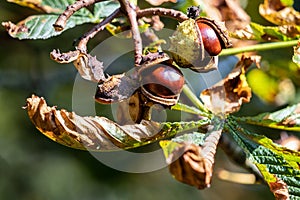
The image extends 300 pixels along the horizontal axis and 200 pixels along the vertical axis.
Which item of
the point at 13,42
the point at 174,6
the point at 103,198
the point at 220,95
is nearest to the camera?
the point at 220,95

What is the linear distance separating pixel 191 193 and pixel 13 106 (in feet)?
3.93

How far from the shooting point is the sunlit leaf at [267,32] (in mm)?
1621

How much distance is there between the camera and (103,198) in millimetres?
3172

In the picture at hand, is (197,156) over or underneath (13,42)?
over

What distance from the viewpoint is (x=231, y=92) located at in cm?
156

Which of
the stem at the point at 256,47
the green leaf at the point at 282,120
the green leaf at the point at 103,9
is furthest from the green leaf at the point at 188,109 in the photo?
the green leaf at the point at 103,9

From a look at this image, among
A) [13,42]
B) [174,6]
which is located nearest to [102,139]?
[174,6]

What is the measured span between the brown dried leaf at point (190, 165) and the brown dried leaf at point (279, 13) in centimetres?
88

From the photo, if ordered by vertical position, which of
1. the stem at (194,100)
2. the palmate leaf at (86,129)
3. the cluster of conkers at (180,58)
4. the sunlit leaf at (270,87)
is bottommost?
the sunlit leaf at (270,87)

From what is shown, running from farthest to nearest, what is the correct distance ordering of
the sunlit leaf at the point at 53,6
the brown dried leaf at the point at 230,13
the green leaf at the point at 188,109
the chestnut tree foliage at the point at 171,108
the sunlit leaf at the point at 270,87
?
the sunlit leaf at the point at 270,87, the brown dried leaf at the point at 230,13, the sunlit leaf at the point at 53,6, the green leaf at the point at 188,109, the chestnut tree foliage at the point at 171,108

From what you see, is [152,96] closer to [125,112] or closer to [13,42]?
[125,112]

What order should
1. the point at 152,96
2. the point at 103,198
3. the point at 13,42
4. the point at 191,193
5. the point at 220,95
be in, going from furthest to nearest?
the point at 191,193 < the point at 103,198 < the point at 13,42 < the point at 220,95 < the point at 152,96

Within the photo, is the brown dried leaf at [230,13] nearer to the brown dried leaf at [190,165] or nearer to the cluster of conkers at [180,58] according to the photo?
the cluster of conkers at [180,58]

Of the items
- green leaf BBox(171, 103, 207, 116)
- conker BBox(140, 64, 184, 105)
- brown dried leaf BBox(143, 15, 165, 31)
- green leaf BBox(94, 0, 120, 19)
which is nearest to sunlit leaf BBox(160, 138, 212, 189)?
conker BBox(140, 64, 184, 105)
